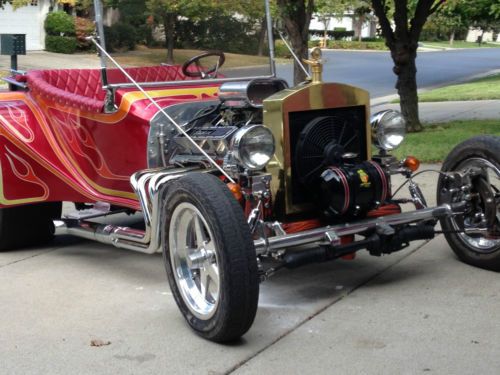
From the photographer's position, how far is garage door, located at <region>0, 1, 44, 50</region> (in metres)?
33.4

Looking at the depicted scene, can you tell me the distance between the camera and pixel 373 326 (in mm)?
4363

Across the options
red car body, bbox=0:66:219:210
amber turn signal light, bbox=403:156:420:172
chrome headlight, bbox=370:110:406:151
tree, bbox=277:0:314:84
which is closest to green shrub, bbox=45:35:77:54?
tree, bbox=277:0:314:84

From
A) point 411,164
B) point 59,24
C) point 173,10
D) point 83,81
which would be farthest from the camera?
point 59,24

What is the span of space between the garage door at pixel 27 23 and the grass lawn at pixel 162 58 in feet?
95.4

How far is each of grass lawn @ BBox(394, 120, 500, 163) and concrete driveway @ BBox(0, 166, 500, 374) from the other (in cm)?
414

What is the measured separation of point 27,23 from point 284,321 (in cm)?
3177

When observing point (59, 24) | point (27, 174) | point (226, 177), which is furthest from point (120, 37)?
point (59, 24)

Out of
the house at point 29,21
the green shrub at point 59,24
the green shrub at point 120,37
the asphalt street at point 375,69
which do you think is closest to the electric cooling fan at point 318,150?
the green shrub at point 120,37

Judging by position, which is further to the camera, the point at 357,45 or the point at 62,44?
the point at 357,45

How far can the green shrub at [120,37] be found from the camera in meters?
5.22

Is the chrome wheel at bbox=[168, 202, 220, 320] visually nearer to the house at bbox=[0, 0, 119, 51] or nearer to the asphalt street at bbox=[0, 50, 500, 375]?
the asphalt street at bbox=[0, 50, 500, 375]

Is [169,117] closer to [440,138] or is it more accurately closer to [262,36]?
[262,36]

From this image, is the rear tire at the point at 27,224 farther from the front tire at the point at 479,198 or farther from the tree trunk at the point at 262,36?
the front tire at the point at 479,198

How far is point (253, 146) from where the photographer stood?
14.8ft
